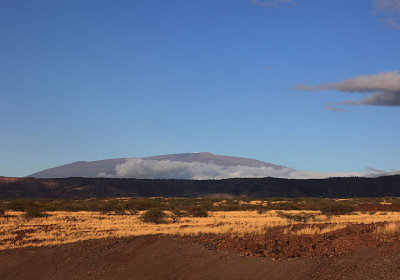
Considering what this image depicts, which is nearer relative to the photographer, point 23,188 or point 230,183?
point 23,188

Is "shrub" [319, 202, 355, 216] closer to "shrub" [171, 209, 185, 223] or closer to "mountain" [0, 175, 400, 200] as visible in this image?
"shrub" [171, 209, 185, 223]

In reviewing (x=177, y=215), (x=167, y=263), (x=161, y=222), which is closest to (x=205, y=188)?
(x=177, y=215)

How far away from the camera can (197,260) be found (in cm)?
1672

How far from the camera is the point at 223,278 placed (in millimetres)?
14797

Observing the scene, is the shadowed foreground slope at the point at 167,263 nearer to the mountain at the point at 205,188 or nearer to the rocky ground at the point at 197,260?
the rocky ground at the point at 197,260

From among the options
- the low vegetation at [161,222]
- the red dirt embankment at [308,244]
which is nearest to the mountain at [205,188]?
the low vegetation at [161,222]

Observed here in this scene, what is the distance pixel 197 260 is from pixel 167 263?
1.24 m

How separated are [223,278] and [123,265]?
489 cm

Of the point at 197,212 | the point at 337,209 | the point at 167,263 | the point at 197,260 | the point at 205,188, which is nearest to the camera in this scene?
the point at 197,260

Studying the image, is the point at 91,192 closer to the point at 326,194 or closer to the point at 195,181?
the point at 195,181

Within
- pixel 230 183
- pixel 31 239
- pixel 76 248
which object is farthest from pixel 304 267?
pixel 230 183

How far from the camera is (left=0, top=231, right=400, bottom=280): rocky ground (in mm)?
13531

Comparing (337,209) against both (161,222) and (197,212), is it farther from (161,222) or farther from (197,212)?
(161,222)

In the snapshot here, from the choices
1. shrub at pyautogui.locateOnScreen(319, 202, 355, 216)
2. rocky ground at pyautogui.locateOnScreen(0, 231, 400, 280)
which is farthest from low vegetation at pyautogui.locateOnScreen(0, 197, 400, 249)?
rocky ground at pyautogui.locateOnScreen(0, 231, 400, 280)
